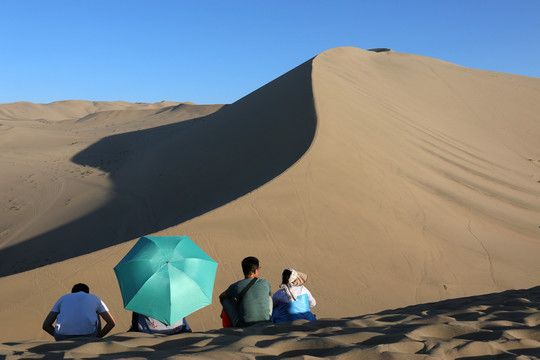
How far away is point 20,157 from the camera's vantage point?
2555 cm

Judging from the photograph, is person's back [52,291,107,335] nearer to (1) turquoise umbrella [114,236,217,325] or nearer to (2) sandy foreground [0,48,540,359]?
(1) turquoise umbrella [114,236,217,325]

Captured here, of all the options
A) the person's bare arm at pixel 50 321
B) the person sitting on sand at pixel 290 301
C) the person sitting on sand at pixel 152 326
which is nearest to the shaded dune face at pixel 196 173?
the person sitting on sand at pixel 290 301

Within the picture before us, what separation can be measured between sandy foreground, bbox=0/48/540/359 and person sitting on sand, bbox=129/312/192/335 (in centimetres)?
33

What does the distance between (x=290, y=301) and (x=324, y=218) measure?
495 cm

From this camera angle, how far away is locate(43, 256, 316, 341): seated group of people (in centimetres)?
432

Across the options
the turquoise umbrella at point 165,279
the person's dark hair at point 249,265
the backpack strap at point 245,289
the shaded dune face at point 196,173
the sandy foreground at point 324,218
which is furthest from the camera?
the shaded dune face at point 196,173

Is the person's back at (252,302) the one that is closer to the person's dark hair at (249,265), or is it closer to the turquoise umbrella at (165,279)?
the person's dark hair at (249,265)

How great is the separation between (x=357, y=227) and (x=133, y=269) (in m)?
6.12

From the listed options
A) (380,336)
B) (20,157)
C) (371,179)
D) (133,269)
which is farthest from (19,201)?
(380,336)

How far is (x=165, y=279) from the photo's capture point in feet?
14.1

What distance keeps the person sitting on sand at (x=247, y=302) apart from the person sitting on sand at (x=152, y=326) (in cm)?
48

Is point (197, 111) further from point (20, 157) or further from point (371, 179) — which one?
point (371, 179)

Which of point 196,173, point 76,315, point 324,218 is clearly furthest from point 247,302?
point 196,173

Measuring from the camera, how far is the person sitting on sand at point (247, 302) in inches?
179
